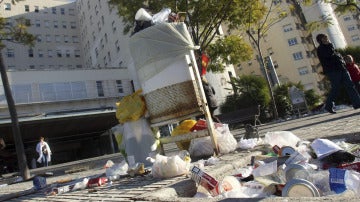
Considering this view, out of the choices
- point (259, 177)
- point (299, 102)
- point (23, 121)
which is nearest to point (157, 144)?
point (259, 177)

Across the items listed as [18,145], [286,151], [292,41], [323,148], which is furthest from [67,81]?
[292,41]

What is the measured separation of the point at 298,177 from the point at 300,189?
0.49 metres

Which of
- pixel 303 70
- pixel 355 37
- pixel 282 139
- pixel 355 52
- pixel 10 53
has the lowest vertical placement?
pixel 282 139

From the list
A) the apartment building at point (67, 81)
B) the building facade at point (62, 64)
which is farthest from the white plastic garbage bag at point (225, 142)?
the apartment building at point (67, 81)

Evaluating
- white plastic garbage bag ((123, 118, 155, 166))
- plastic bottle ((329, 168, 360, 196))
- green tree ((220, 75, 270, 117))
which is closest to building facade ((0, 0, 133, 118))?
white plastic garbage bag ((123, 118, 155, 166))

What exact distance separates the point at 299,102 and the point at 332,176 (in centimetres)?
1793

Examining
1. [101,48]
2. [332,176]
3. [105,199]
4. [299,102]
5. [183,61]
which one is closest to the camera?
[332,176]

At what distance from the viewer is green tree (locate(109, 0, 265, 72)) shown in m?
15.9

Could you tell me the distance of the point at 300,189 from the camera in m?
2.18

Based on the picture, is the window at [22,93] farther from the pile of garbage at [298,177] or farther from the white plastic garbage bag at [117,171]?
the pile of garbage at [298,177]

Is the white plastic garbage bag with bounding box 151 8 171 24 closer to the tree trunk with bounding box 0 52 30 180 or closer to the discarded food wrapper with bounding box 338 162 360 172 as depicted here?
the discarded food wrapper with bounding box 338 162 360 172

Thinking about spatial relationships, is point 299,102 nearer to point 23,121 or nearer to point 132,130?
point 132,130

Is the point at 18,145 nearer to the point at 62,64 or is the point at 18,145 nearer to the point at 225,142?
the point at 225,142

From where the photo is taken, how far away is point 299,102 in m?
19.3
